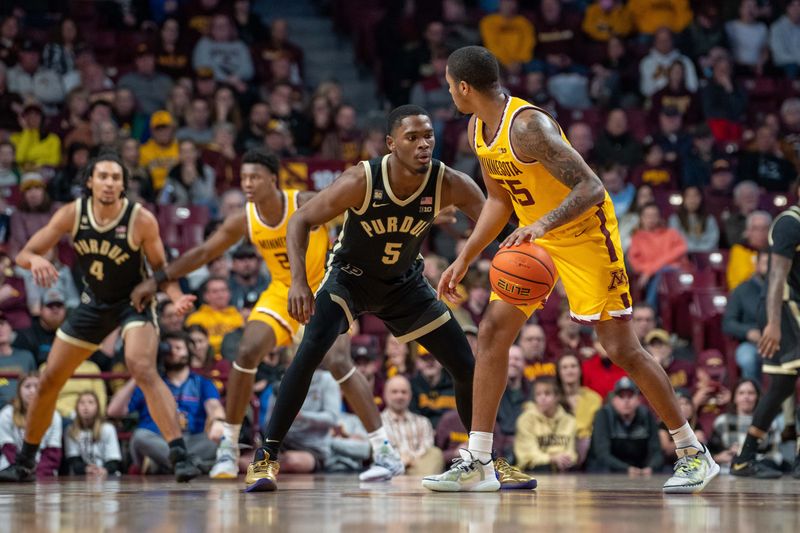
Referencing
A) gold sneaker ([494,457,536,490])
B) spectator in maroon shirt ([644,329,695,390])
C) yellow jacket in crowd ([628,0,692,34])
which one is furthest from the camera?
yellow jacket in crowd ([628,0,692,34])

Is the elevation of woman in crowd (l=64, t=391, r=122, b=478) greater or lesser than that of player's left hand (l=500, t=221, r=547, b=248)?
lesser

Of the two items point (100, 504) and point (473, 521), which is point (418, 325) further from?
point (473, 521)

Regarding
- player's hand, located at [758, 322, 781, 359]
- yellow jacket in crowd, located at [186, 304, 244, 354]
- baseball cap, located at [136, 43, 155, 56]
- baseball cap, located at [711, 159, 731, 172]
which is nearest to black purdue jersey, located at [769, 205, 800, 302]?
player's hand, located at [758, 322, 781, 359]

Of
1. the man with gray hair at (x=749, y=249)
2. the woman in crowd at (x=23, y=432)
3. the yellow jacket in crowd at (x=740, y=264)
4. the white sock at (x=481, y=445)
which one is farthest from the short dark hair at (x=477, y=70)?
the yellow jacket in crowd at (x=740, y=264)

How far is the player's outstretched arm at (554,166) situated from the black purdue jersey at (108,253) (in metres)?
2.95

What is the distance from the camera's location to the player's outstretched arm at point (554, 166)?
524 cm

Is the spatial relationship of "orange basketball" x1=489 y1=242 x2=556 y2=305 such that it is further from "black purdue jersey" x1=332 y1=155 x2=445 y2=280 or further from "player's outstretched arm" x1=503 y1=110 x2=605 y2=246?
"black purdue jersey" x1=332 y1=155 x2=445 y2=280

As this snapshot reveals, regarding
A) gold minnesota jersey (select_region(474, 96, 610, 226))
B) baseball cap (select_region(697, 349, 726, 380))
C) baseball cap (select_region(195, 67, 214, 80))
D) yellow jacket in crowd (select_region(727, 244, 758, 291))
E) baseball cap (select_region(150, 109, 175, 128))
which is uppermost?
baseball cap (select_region(195, 67, 214, 80))

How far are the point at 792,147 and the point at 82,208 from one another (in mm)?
9321

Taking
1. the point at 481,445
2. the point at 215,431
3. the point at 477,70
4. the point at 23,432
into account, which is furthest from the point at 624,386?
the point at 477,70

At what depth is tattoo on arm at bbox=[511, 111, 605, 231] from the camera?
207 inches

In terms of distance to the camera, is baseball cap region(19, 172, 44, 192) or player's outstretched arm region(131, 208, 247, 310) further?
baseball cap region(19, 172, 44, 192)

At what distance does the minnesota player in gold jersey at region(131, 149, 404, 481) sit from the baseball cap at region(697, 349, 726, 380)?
412 cm

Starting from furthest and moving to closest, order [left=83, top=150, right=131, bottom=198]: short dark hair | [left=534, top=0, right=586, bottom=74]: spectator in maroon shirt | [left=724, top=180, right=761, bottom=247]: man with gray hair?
[left=534, top=0, right=586, bottom=74]: spectator in maroon shirt, [left=724, top=180, right=761, bottom=247]: man with gray hair, [left=83, top=150, right=131, bottom=198]: short dark hair
